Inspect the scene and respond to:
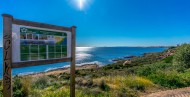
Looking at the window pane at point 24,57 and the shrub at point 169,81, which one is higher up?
the window pane at point 24,57

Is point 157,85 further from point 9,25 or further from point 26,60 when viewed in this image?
point 9,25

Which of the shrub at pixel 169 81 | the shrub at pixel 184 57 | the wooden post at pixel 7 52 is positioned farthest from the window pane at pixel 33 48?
the shrub at pixel 184 57

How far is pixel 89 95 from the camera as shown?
7711 millimetres

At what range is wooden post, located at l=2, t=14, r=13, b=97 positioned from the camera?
420 cm

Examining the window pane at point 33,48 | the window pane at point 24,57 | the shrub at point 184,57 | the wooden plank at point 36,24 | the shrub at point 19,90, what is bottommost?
the shrub at point 19,90

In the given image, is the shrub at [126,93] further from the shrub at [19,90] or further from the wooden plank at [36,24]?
the wooden plank at [36,24]

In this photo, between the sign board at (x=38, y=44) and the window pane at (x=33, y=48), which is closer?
the sign board at (x=38, y=44)

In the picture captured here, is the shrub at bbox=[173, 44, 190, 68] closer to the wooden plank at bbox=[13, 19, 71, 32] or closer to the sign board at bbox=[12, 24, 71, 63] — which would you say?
the sign board at bbox=[12, 24, 71, 63]

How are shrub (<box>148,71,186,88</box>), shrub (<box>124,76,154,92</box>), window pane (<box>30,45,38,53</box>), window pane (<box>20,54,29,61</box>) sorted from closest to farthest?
window pane (<box>20,54,29,61</box>) < window pane (<box>30,45,38,53</box>) < shrub (<box>124,76,154,92</box>) < shrub (<box>148,71,186,88</box>)

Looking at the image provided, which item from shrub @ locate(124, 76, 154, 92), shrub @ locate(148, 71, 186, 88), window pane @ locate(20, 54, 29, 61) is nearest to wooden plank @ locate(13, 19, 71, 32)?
window pane @ locate(20, 54, 29, 61)

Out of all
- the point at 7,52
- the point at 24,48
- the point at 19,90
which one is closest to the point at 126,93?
the point at 19,90

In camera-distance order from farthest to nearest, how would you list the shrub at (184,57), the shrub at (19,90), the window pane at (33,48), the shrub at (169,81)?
the shrub at (184,57), the shrub at (169,81), the shrub at (19,90), the window pane at (33,48)

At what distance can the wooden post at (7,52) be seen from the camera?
4203mm

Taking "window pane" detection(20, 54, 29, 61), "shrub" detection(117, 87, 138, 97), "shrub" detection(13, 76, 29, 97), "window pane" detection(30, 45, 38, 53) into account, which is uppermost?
"window pane" detection(30, 45, 38, 53)
